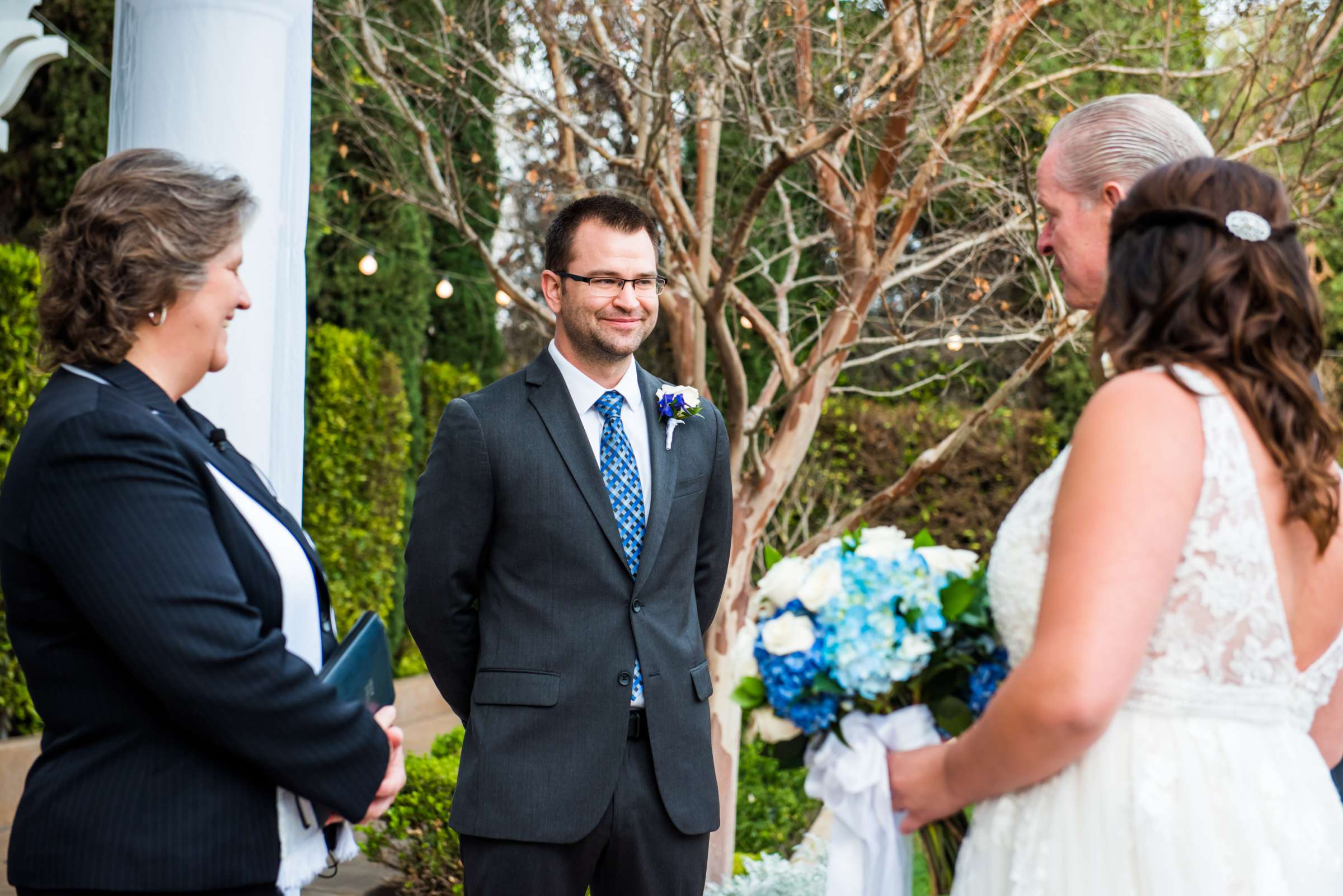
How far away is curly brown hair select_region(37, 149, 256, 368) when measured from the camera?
1.68 m

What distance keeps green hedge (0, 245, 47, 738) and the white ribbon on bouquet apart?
4.43 meters

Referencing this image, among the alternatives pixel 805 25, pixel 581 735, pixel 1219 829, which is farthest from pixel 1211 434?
pixel 805 25

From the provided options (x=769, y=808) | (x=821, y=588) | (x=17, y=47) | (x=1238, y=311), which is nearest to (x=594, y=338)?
(x=821, y=588)

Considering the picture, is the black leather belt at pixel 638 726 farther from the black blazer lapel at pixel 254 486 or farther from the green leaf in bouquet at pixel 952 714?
the green leaf in bouquet at pixel 952 714

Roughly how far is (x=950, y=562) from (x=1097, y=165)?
648mm

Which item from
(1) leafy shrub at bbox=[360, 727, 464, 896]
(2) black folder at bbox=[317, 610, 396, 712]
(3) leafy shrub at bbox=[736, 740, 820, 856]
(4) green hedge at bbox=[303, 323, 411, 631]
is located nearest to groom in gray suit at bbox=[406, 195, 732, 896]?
(2) black folder at bbox=[317, 610, 396, 712]

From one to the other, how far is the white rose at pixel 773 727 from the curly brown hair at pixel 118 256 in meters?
1.05

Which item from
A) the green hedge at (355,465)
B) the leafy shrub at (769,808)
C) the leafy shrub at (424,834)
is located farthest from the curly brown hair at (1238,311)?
the green hedge at (355,465)

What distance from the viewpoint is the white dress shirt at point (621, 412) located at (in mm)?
2766

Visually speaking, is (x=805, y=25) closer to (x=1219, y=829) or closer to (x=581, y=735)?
(x=581, y=735)

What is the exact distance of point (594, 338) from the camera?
279 cm

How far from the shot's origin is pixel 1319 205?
4727 mm

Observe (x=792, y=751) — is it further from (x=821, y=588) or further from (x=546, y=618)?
(x=546, y=618)

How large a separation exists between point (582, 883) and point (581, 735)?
1.11ft
